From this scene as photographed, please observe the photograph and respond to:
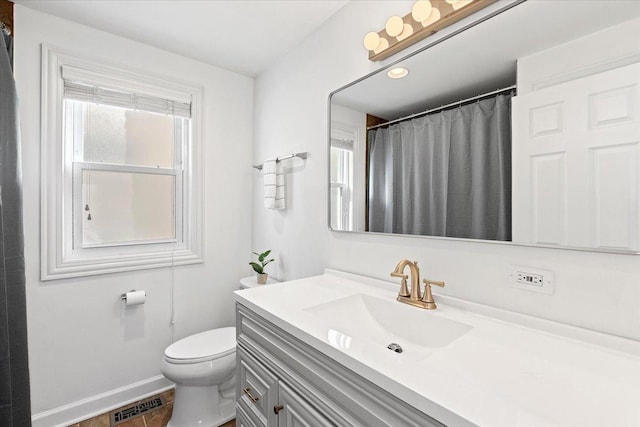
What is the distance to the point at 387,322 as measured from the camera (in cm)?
114

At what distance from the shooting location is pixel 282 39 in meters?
1.88

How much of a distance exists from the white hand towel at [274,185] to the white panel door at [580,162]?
1368mm

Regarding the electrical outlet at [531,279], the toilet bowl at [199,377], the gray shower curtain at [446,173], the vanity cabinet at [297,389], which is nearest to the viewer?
the vanity cabinet at [297,389]

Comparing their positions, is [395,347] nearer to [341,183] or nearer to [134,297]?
[341,183]

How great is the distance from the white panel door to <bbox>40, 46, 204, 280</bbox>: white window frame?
197 cm

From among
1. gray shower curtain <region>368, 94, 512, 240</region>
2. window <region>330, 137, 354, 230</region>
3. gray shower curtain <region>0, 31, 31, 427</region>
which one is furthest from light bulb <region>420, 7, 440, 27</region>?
gray shower curtain <region>0, 31, 31, 427</region>

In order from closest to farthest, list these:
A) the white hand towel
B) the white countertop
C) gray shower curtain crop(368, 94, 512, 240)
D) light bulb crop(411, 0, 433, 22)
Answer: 1. the white countertop
2. gray shower curtain crop(368, 94, 512, 240)
3. light bulb crop(411, 0, 433, 22)
4. the white hand towel

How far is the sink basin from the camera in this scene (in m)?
0.98

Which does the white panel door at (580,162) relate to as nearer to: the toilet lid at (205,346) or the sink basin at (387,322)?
the sink basin at (387,322)

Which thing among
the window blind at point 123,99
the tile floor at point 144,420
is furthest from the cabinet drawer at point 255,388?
the window blind at point 123,99

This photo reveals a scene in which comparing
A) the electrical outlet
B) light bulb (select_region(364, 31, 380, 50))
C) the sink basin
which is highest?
light bulb (select_region(364, 31, 380, 50))

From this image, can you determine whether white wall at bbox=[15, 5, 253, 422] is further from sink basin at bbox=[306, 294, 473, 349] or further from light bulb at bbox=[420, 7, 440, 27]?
light bulb at bbox=[420, 7, 440, 27]

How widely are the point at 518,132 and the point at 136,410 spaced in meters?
2.47

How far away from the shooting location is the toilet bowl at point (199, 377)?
1586mm
